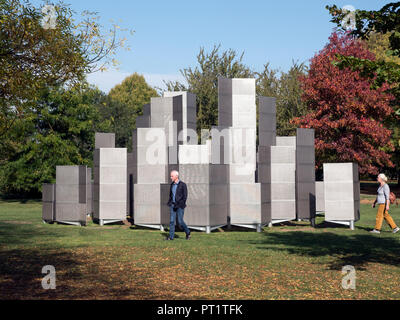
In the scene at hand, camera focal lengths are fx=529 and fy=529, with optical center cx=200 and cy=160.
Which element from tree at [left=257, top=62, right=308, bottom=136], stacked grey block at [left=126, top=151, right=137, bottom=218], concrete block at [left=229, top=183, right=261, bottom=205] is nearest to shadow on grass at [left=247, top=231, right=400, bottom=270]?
concrete block at [left=229, top=183, right=261, bottom=205]

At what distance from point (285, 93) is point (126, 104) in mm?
25411

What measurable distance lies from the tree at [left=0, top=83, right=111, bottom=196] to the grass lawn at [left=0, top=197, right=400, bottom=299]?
22990 millimetres

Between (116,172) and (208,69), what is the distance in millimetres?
23344

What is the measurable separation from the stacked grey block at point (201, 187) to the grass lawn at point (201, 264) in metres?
0.99

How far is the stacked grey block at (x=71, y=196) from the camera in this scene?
2103cm

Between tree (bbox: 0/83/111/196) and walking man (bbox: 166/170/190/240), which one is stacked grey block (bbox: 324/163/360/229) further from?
tree (bbox: 0/83/111/196)

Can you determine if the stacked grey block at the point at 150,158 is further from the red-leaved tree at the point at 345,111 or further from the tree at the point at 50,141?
the tree at the point at 50,141

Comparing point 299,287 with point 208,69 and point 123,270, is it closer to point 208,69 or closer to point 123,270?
point 123,270

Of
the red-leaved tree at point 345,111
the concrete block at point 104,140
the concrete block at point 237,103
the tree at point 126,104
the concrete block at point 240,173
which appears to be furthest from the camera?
the tree at point 126,104

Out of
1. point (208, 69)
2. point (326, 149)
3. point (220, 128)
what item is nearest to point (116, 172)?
point (220, 128)

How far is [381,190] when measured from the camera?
665 inches

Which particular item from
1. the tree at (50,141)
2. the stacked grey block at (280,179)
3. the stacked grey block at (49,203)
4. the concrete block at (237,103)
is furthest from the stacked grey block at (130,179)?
the tree at (50,141)

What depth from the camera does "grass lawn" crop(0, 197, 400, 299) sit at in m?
8.53

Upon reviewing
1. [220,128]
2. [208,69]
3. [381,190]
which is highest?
[208,69]
